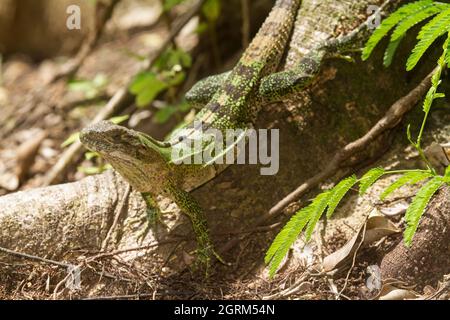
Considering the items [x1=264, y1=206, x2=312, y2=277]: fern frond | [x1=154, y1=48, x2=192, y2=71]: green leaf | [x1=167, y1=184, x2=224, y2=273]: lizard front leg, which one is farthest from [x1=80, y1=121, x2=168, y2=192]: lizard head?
[x1=154, y1=48, x2=192, y2=71]: green leaf

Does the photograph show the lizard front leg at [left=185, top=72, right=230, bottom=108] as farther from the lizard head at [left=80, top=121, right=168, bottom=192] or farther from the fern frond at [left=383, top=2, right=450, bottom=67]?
the fern frond at [left=383, top=2, right=450, bottom=67]

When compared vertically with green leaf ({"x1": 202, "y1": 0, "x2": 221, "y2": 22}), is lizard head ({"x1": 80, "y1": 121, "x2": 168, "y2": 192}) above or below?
below

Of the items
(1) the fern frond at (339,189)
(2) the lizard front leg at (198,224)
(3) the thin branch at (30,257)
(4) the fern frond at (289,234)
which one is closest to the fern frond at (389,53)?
(1) the fern frond at (339,189)

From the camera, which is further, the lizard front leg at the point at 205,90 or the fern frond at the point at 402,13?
the lizard front leg at the point at 205,90

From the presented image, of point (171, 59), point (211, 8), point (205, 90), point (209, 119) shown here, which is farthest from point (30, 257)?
point (211, 8)

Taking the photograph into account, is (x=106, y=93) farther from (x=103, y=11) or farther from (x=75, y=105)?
(x=103, y=11)

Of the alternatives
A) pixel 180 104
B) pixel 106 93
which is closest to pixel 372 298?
pixel 180 104

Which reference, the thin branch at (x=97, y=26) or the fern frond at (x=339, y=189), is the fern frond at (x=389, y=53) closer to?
the fern frond at (x=339, y=189)

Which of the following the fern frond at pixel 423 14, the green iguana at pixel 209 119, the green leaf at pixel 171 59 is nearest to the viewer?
the fern frond at pixel 423 14
